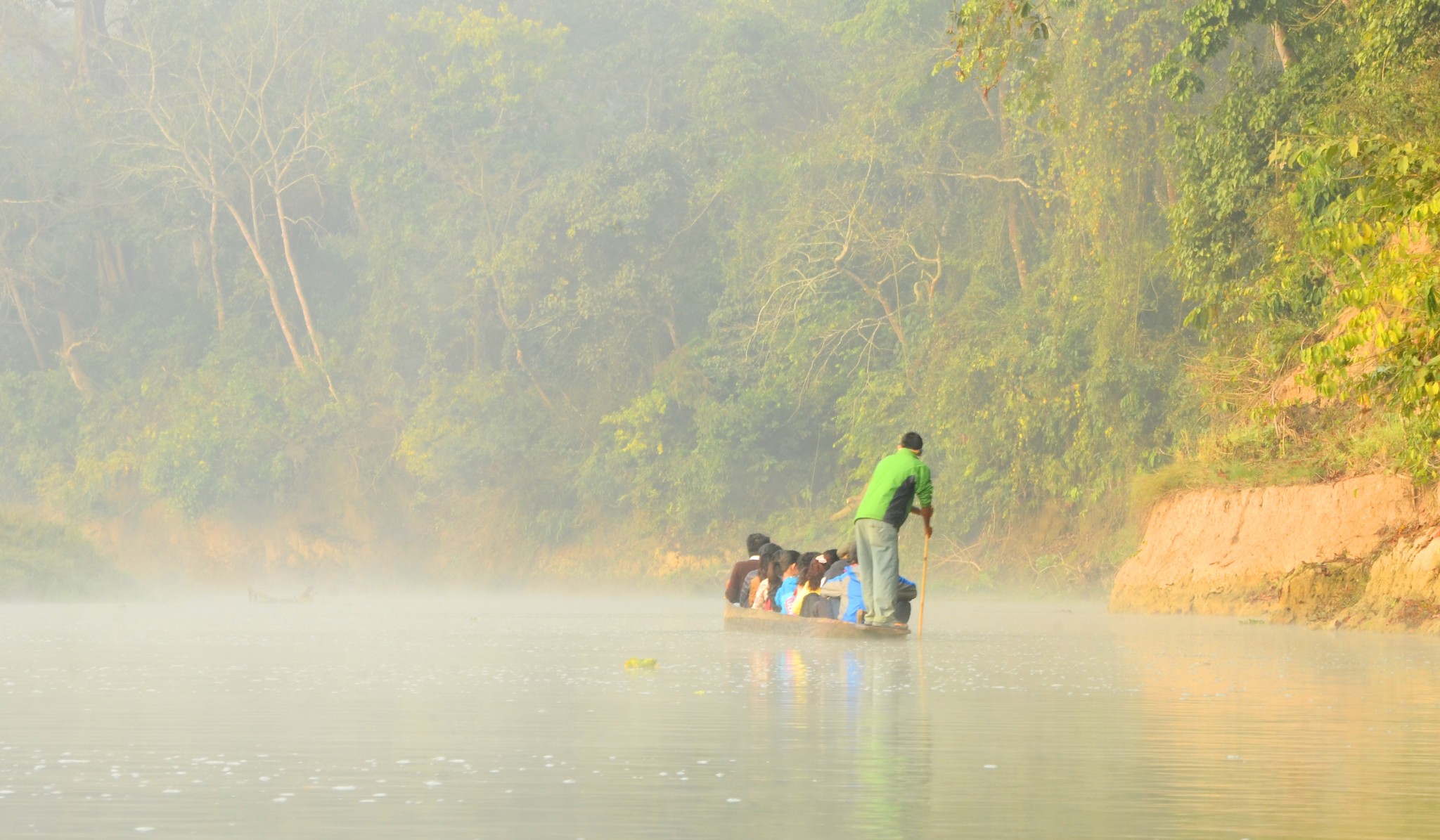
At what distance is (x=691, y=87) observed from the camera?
154 feet

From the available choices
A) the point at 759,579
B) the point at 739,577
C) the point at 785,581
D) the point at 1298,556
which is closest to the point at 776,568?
the point at 759,579

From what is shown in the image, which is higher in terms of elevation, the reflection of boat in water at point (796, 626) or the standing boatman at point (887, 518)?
the standing boatman at point (887, 518)

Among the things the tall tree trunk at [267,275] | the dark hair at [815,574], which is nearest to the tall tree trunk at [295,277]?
the tall tree trunk at [267,275]

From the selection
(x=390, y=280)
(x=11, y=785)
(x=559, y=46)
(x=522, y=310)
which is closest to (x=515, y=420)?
(x=522, y=310)

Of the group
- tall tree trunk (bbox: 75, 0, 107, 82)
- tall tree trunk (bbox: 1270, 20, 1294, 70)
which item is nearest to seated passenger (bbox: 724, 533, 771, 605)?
tall tree trunk (bbox: 1270, 20, 1294, 70)

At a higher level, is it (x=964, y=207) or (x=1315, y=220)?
(x=964, y=207)

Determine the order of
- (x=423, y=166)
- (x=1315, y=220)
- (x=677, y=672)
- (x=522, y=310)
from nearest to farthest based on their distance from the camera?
(x=677, y=672) < (x=1315, y=220) < (x=522, y=310) < (x=423, y=166)

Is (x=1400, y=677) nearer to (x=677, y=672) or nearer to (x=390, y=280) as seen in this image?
(x=677, y=672)

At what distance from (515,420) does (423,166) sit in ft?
25.9

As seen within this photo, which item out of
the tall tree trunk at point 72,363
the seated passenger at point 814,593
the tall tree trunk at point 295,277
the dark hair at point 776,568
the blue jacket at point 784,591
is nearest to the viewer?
the seated passenger at point 814,593

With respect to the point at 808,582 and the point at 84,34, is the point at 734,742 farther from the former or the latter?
the point at 84,34

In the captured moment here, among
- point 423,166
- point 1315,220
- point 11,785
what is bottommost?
point 11,785

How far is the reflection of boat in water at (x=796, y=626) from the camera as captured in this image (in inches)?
630

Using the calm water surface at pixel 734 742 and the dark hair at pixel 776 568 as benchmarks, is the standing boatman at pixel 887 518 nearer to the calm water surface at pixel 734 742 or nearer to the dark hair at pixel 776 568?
the calm water surface at pixel 734 742
